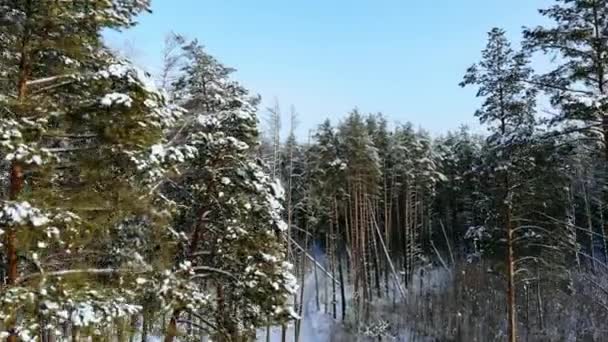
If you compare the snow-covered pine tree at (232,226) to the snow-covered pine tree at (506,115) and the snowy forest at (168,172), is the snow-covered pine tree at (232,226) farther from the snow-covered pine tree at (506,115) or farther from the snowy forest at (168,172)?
the snow-covered pine tree at (506,115)

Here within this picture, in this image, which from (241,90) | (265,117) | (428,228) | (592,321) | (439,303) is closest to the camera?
(241,90)

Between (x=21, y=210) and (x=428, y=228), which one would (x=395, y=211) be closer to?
(x=428, y=228)

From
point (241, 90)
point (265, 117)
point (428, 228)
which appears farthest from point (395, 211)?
point (241, 90)

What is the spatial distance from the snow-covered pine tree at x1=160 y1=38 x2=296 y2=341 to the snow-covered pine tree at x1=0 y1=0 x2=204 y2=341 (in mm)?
3204

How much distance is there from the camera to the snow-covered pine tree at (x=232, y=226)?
990cm

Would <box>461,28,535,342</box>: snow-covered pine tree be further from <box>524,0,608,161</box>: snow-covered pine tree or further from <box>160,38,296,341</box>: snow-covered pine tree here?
<box>160,38,296,341</box>: snow-covered pine tree

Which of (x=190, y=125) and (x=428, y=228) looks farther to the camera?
(x=428, y=228)

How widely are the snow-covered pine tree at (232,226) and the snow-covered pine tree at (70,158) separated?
3204 millimetres

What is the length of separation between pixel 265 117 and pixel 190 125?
10952 mm

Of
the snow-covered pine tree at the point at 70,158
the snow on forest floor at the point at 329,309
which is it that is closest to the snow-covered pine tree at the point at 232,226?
the snow-covered pine tree at the point at 70,158

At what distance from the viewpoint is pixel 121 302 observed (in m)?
5.97

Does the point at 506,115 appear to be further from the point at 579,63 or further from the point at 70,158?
the point at 70,158

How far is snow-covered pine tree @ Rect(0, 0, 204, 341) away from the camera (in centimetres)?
541


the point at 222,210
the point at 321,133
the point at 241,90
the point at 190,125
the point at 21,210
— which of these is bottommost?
the point at 21,210
